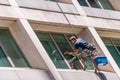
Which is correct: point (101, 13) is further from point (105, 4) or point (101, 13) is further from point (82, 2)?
point (105, 4)

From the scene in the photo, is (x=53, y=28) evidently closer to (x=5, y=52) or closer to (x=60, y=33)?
(x=60, y=33)

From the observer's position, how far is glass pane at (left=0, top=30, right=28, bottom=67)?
56.1 feet

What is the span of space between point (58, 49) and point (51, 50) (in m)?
0.43

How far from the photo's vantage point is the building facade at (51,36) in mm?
16391

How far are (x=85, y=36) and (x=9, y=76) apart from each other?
5.63m

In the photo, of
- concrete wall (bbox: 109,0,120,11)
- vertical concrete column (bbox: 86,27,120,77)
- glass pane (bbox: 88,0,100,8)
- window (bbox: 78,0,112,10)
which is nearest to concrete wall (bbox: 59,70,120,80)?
vertical concrete column (bbox: 86,27,120,77)

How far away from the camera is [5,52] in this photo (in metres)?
17.0

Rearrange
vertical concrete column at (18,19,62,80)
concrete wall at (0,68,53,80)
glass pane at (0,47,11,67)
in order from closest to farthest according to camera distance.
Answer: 1. concrete wall at (0,68,53,80)
2. vertical concrete column at (18,19,62,80)
3. glass pane at (0,47,11,67)

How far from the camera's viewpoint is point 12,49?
17.4 metres

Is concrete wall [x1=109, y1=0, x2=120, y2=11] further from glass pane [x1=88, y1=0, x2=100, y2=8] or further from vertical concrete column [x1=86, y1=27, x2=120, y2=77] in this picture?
vertical concrete column [x1=86, y1=27, x2=120, y2=77]

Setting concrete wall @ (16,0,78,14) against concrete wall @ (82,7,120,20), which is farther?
concrete wall @ (82,7,120,20)

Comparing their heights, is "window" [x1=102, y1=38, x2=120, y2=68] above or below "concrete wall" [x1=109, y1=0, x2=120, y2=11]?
below

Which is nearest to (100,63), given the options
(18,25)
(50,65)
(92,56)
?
(92,56)

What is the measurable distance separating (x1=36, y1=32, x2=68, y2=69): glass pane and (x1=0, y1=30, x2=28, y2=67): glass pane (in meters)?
1.53
